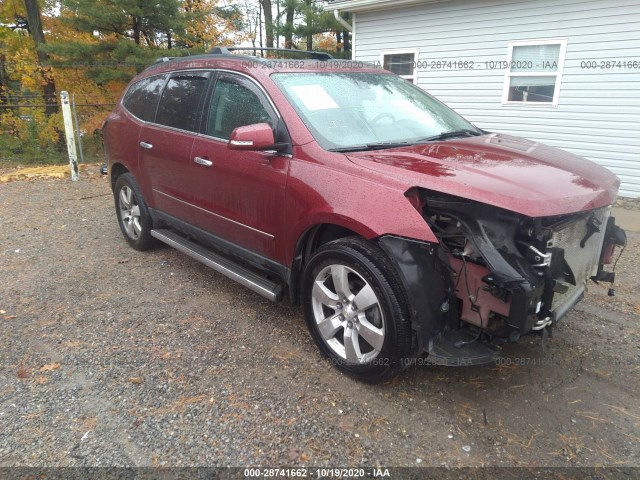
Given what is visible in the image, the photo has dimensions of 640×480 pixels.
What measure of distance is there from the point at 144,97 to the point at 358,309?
10.9ft

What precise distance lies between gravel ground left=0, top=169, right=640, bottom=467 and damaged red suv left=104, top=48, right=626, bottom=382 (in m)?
0.35

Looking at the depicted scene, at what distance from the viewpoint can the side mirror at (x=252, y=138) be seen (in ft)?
9.26

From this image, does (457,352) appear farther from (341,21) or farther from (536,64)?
(341,21)

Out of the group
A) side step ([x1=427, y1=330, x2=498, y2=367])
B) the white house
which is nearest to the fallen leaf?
side step ([x1=427, y1=330, x2=498, y2=367])

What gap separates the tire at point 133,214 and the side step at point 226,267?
0.27m

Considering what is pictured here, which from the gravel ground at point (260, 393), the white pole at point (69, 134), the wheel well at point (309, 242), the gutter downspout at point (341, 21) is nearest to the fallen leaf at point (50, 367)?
the gravel ground at point (260, 393)

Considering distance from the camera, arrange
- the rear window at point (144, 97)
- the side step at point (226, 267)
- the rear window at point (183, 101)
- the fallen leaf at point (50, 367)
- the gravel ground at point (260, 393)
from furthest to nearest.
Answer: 1. the rear window at point (144, 97)
2. the rear window at point (183, 101)
3. the side step at point (226, 267)
4. the fallen leaf at point (50, 367)
5. the gravel ground at point (260, 393)

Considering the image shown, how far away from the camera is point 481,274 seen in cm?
237

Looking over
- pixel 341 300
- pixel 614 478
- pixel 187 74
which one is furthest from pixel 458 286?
pixel 187 74

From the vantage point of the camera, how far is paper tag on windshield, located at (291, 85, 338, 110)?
10.3 ft

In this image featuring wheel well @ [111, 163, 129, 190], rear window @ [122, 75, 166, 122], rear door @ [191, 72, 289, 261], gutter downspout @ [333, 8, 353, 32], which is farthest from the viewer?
gutter downspout @ [333, 8, 353, 32]

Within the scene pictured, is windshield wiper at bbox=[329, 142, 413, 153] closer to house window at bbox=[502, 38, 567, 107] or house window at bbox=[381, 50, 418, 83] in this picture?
house window at bbox=[502, 38, 567, 107]

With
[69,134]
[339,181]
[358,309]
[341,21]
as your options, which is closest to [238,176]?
[339,181]

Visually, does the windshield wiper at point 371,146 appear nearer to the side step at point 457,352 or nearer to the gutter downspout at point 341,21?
the side step at point 457,352
